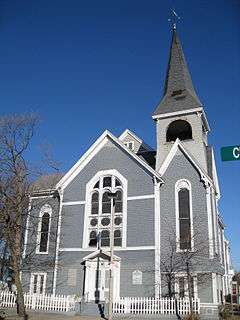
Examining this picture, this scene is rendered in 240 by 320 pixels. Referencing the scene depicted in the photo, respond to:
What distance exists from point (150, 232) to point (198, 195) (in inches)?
169

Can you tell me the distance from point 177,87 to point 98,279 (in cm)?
1798

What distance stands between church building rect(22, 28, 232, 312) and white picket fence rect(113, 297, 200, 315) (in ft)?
4.26

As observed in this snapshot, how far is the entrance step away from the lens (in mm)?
24641

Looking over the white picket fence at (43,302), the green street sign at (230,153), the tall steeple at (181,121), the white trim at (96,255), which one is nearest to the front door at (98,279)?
the white trim at (96,255)

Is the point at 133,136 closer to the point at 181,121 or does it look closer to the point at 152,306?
the point at 181,121

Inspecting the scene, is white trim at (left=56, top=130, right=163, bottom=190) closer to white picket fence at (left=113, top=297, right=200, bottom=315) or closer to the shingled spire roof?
the shingled spire roof

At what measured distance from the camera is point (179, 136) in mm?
32406

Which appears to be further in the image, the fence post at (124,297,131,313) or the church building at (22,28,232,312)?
the church building at (22,28,232,312)

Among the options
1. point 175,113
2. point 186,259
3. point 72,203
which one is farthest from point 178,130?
point 186,259

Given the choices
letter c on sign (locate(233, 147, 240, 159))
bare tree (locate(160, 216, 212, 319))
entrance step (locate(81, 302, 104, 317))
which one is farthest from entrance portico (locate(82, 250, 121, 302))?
letter c on sign (locate(233, 147, 240, 159))

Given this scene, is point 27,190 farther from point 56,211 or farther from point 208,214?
point 208,214

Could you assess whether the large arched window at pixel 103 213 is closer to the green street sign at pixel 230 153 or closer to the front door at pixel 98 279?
the front door at pixel 98 279

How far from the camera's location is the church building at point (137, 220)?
26.2 meters

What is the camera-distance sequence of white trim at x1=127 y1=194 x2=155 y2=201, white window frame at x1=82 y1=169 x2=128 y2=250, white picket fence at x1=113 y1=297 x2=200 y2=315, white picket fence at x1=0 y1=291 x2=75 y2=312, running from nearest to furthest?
1. white picket fence at x1=113 y1=297 x2=200 y2=315
2. white picket fence at x1=0 y1=291 x2=75 y2=312
3. white trim at x1=127 y1=194 x2=155 y2=201
4. white window frame at x1=82 y1=169 x2=128 y2=250
